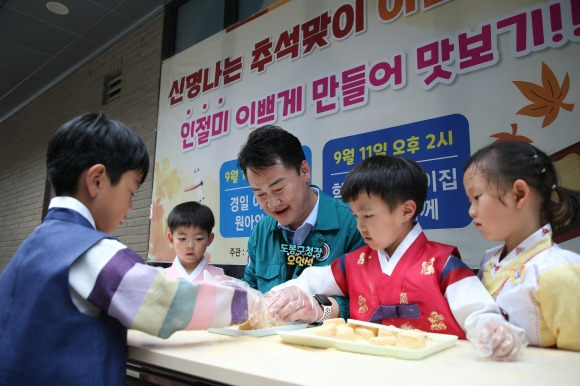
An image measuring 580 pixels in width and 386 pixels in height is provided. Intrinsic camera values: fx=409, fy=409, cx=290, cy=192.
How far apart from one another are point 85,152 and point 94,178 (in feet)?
0.25

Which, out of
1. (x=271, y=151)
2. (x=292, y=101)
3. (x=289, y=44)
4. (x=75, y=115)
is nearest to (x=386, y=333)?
(x=271, y=151)

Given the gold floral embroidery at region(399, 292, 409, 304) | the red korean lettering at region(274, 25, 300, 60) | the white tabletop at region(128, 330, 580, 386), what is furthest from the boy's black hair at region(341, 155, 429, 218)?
the red korean lettering at region(274, 25, 300, 60)

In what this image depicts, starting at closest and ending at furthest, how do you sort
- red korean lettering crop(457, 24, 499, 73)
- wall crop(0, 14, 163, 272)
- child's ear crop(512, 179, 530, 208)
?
child's ear crop(512, 179, 530, 208)
red korean lettering crop(457, 24, 499, 73)
wall crop(0, 14, 163, 272)

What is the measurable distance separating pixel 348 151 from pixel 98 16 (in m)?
3.52

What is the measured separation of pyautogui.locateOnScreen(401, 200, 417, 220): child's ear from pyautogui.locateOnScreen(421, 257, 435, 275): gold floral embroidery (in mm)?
163

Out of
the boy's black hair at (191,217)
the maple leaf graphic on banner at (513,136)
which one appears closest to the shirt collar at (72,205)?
the boy's black hair at (191,217)

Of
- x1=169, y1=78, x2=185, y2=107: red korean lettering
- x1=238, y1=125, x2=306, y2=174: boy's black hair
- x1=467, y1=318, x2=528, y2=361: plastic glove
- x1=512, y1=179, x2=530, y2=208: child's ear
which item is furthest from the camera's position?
x1=169, y1=78, x2=185, y2=107: red korean lettering

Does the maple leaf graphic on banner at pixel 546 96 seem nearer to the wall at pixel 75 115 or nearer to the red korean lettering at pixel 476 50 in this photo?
the red korean lettering at pixel 476 50

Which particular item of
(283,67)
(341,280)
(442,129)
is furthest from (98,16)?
(341,280)

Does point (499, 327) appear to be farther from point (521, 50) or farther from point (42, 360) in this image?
point (521, 50)

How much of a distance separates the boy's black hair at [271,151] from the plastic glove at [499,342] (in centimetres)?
108

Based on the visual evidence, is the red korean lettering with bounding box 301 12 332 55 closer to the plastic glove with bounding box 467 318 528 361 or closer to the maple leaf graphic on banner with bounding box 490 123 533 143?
the maple leaf graphic on banner with bounding box 490 123 533 143

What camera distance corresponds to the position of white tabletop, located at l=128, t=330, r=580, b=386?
2.12 ft

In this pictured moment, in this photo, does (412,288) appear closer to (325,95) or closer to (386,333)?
(386,333)
